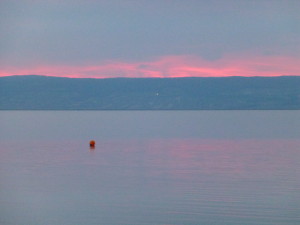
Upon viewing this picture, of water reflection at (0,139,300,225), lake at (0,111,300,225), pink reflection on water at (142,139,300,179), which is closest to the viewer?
lake at (0,111,300,225)

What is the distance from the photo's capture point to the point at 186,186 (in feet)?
70.7

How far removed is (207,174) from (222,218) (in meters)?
9.27

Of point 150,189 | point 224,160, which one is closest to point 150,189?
point 150,189

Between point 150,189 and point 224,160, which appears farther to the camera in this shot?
point 224,160

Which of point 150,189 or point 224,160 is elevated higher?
point 224,160

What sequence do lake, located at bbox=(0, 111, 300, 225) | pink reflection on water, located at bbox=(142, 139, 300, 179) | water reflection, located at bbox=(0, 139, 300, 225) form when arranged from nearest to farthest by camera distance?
lake, located at bbox=(0, 111, 300, 225) → water reflection, located at bbox=(0, 139, 300, 225) → pink reflection on water, located at bbox=(142, 139, 300, 179)

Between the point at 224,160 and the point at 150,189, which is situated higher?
the point at 224,160

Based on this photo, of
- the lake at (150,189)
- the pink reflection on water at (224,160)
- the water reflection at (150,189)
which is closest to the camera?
the lake at (150,189)

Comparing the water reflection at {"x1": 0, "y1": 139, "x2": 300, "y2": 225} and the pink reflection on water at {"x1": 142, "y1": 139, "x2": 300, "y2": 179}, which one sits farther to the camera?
the pink reflection on water at {"x1": 142, "y1": 139, "x2": 300, "y2": 179}

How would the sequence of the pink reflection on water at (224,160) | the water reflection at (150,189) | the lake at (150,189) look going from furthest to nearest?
the pink reflection on water at (224,160) < the water reflection at (150,189) < the lake at (150,189)

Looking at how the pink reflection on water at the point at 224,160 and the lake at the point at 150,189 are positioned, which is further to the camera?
the pink reflection on water at the point at 224,160

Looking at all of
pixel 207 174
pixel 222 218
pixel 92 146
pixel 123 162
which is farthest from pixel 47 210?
pixel 92 146

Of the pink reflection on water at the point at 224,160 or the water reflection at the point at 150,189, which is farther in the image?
the pink reflection on water at the point at 224,160

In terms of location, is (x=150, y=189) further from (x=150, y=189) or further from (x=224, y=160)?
(x=224, y=160)
